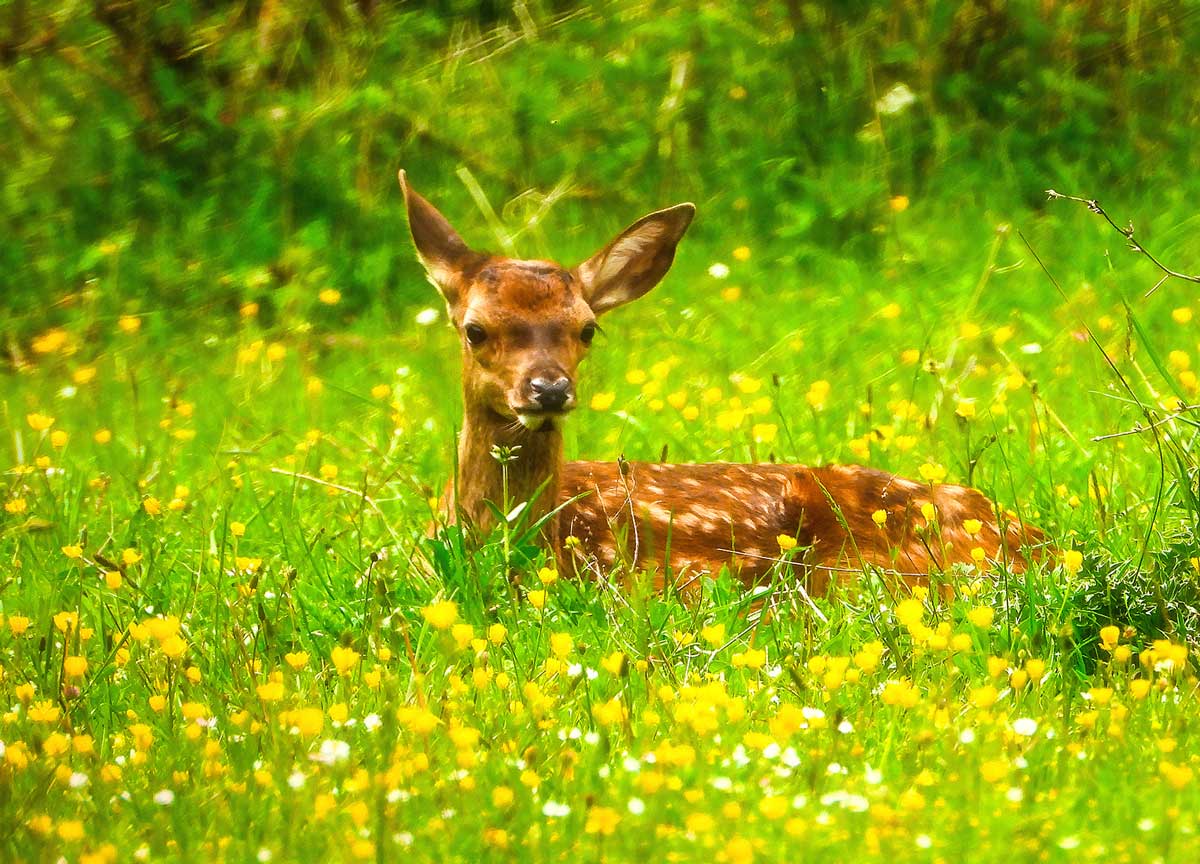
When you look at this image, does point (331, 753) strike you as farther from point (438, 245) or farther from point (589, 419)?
point (589, 419)

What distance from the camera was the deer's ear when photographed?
235 inches

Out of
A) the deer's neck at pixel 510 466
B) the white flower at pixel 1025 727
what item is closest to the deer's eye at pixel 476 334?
the deer's neck at pixel 510 466

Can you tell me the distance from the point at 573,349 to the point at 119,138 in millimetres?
4480

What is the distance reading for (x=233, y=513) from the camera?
6055mm

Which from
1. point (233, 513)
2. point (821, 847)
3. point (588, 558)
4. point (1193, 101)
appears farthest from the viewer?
point (1193, 101)

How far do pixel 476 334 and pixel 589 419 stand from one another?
158 cm

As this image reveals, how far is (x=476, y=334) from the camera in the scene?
5.58m

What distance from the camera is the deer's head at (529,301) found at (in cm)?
535

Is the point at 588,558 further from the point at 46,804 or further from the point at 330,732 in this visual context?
the point at 46,804

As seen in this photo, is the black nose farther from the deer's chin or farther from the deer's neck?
the deer's neck

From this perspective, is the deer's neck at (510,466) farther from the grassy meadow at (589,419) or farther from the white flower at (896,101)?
the white flower at (896,101)

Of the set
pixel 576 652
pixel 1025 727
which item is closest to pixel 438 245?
pixel 576 652

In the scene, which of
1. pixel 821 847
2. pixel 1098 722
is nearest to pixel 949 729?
pixel 1098 722

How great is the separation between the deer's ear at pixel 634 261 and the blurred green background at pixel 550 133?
9.31 ft
